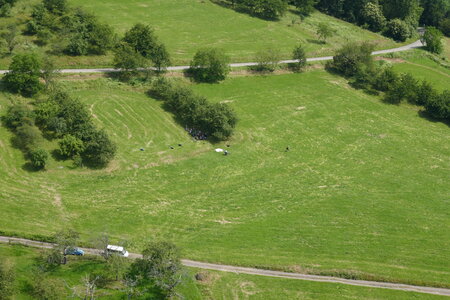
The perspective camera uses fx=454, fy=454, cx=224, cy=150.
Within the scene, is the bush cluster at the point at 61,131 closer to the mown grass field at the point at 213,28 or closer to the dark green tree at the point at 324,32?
the mown grass field at the point at 213,28

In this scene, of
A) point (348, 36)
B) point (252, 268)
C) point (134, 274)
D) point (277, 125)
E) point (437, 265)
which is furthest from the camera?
point (348, 36)

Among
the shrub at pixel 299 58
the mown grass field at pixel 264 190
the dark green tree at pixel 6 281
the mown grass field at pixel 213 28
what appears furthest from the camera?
the mown grass field at pixel 213 28

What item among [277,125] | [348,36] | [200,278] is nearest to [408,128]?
[277,125]

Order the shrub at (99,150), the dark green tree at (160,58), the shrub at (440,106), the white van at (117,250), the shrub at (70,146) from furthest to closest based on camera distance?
1. the shrub at (440,106)
2. the dark green tree at (160,58)
3. the shrub at (99,150)
4. the shrub at (70,146)
5. the white van at (117,250)

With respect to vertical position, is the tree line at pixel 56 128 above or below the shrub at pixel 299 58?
below

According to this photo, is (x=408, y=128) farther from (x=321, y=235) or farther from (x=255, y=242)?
(x=255, y=242)

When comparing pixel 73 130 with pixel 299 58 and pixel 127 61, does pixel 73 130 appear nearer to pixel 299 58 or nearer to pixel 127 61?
pixel 127 61

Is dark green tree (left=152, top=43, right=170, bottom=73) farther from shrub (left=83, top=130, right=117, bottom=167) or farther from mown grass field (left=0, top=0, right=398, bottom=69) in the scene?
shrub (left=83, top=130, right=117, bottom=167)

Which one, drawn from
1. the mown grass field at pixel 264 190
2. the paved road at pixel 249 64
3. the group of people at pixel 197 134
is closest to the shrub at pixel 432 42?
the paved road at pixel 249 64

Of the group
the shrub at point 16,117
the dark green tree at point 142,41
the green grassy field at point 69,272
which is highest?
the dark green tree at point 142,41

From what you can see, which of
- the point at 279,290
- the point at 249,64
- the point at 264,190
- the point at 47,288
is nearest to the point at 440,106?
the point at 249,64
